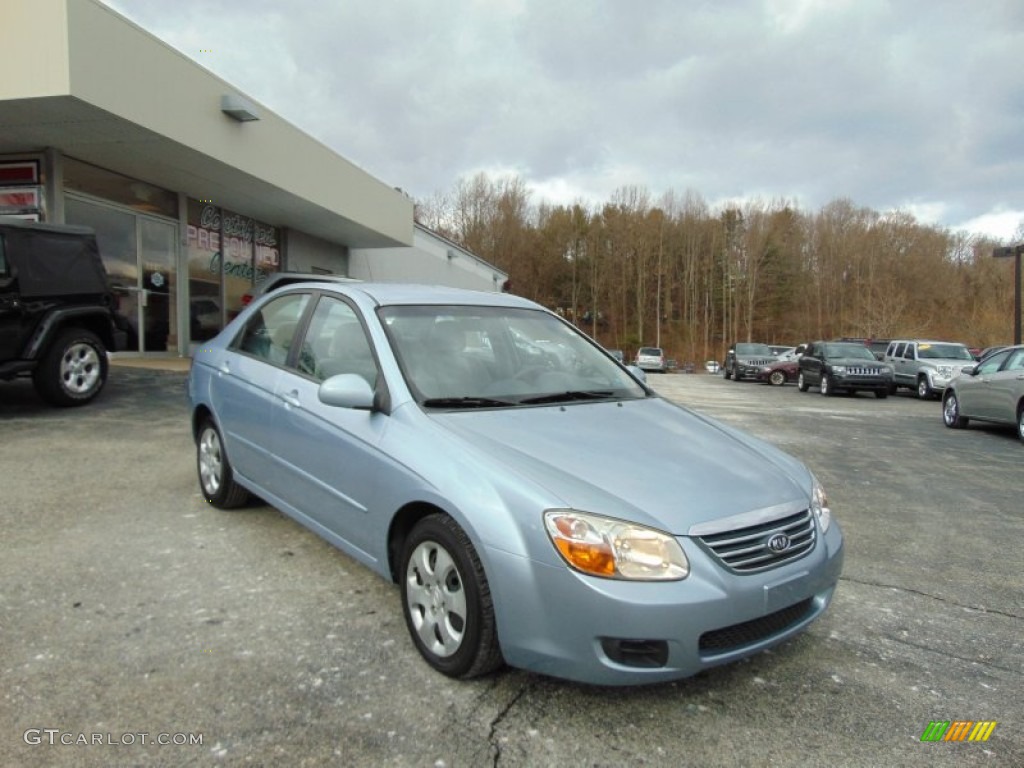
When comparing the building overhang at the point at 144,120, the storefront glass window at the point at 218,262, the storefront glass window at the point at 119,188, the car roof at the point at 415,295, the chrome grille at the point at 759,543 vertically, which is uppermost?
the building overhang at the point at 144,120

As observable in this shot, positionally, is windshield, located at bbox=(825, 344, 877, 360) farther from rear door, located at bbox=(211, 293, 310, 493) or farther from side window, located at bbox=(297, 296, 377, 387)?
side window, located at bbox=(297, 296, 377, 387)

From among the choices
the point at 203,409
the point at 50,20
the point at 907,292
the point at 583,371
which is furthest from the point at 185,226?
the point at 907,292

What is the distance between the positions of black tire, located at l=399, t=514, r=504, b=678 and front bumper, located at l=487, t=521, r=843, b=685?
3.3 inches

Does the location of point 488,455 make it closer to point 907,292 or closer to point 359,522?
point 359,522

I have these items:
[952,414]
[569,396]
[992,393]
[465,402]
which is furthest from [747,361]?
[465,402]

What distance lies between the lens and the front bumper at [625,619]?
7.39 ft

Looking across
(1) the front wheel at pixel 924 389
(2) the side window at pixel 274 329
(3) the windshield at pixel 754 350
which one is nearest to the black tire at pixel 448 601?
(2) the side window at pixel 274 329

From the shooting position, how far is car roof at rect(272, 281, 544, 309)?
3.73 metres

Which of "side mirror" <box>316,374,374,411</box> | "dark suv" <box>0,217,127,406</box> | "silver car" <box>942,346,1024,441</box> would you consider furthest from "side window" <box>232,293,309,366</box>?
"silver car" <box>942,346,1024,441</box>

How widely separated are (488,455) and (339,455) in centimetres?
94

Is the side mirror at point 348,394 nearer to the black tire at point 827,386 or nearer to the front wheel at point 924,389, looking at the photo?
the black tire at point 827,386

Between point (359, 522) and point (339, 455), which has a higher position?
point (339, 455)

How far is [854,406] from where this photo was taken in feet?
51.0

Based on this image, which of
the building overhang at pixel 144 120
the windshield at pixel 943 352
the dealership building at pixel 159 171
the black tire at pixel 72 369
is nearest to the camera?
the black tire at pixel 72 369
